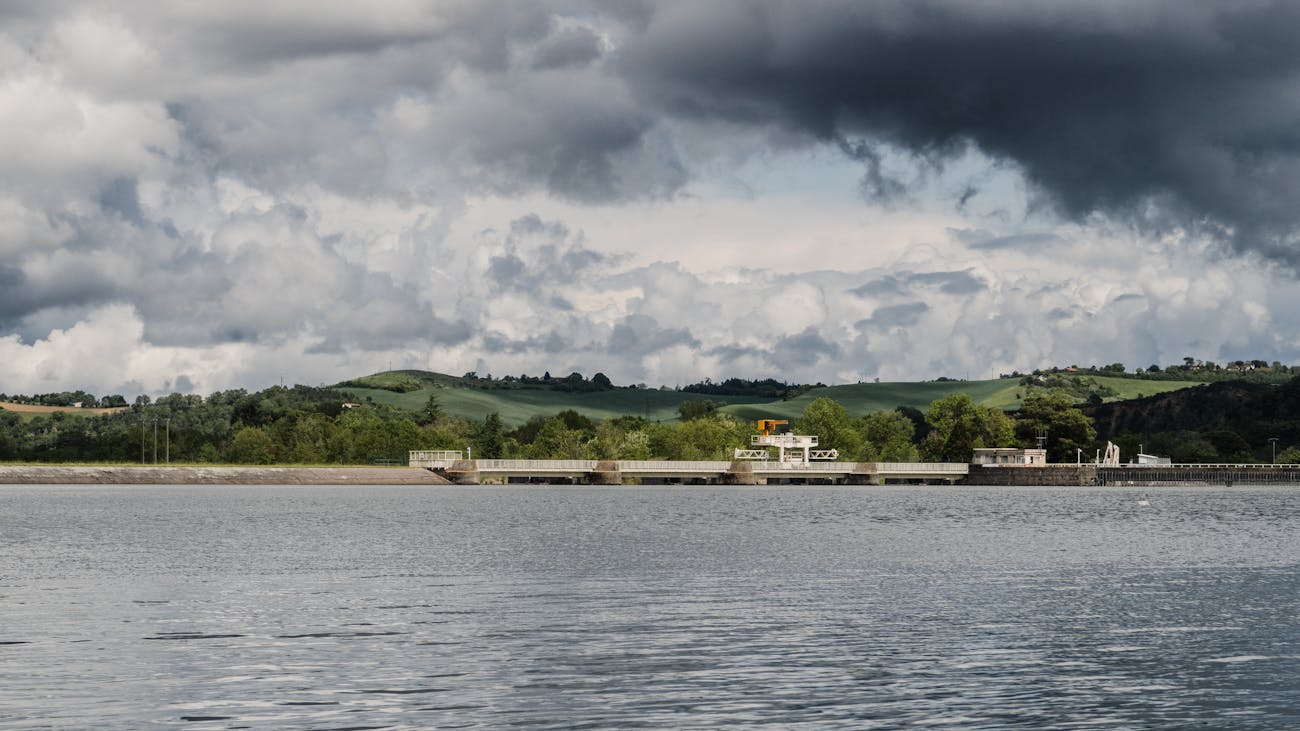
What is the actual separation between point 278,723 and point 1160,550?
67.9 meters

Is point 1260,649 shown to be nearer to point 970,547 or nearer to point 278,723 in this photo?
point 278,723

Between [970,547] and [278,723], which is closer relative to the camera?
[278,723]

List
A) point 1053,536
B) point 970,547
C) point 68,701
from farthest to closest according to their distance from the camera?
point 1053,536
point 970,547
point 68,701

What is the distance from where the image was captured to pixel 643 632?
45.0 metres

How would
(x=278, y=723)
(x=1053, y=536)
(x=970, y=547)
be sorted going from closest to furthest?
(x=278, y=723) < (x=970, y=547) < (x=1053, y=536)

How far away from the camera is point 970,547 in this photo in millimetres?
87938

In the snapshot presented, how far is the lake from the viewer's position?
32688 mm

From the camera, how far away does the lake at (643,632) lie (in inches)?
1287

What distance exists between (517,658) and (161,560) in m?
40.2

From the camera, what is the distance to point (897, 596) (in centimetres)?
5659

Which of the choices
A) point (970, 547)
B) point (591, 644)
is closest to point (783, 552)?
point (970, 547)

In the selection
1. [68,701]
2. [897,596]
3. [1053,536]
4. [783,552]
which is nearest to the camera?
[68,701]

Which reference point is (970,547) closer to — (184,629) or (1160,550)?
(1160,550)

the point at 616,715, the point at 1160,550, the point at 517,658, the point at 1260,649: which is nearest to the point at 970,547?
the point at 1160,550
